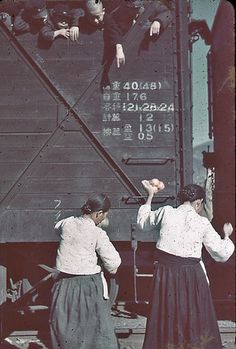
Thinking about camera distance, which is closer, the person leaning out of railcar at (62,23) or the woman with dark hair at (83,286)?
the woman with dark hair at (83,286)

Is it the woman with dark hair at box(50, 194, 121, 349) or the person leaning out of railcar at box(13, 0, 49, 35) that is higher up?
the person leaning out of railcar at box(13, 0, 49, 35)

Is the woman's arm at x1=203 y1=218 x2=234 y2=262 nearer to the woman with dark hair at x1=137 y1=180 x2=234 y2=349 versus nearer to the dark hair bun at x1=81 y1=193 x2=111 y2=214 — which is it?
the woman with dark hair at x1=137 y1=180 x2=234 y2=349

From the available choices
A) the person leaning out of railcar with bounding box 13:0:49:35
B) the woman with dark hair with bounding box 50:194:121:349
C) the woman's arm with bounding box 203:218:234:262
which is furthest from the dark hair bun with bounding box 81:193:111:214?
the person leaning out of railcar with bounding box 13:0:49:35

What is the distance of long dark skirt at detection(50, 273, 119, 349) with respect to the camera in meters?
3.73

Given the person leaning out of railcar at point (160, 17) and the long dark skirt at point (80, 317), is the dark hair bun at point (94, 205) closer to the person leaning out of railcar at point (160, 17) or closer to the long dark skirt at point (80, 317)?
the long dark skirt at point (80, 317)

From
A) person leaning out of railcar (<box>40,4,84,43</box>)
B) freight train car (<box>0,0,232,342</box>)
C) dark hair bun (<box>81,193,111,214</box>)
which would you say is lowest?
dark hair bun (<box>81,193,111,214</box>)

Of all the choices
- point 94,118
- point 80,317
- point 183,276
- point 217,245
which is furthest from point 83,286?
point 94,118

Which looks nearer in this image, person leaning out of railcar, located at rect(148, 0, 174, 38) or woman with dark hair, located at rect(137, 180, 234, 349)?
woman with dark hair, located at rect(137, 180, 234, 349)

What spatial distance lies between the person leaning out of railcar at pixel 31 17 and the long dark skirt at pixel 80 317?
267 cm

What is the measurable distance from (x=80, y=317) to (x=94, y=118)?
2060mm

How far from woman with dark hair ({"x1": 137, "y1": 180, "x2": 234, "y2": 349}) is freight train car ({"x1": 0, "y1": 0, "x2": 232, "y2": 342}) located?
2.37ft

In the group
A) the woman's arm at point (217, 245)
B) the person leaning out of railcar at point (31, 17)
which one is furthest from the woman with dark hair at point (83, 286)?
the person leaning out of railcar at point (31, 17)

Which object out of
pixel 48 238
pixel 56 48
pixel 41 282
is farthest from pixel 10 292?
pixel 56 48

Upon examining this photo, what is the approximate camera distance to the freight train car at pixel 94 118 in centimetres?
461
